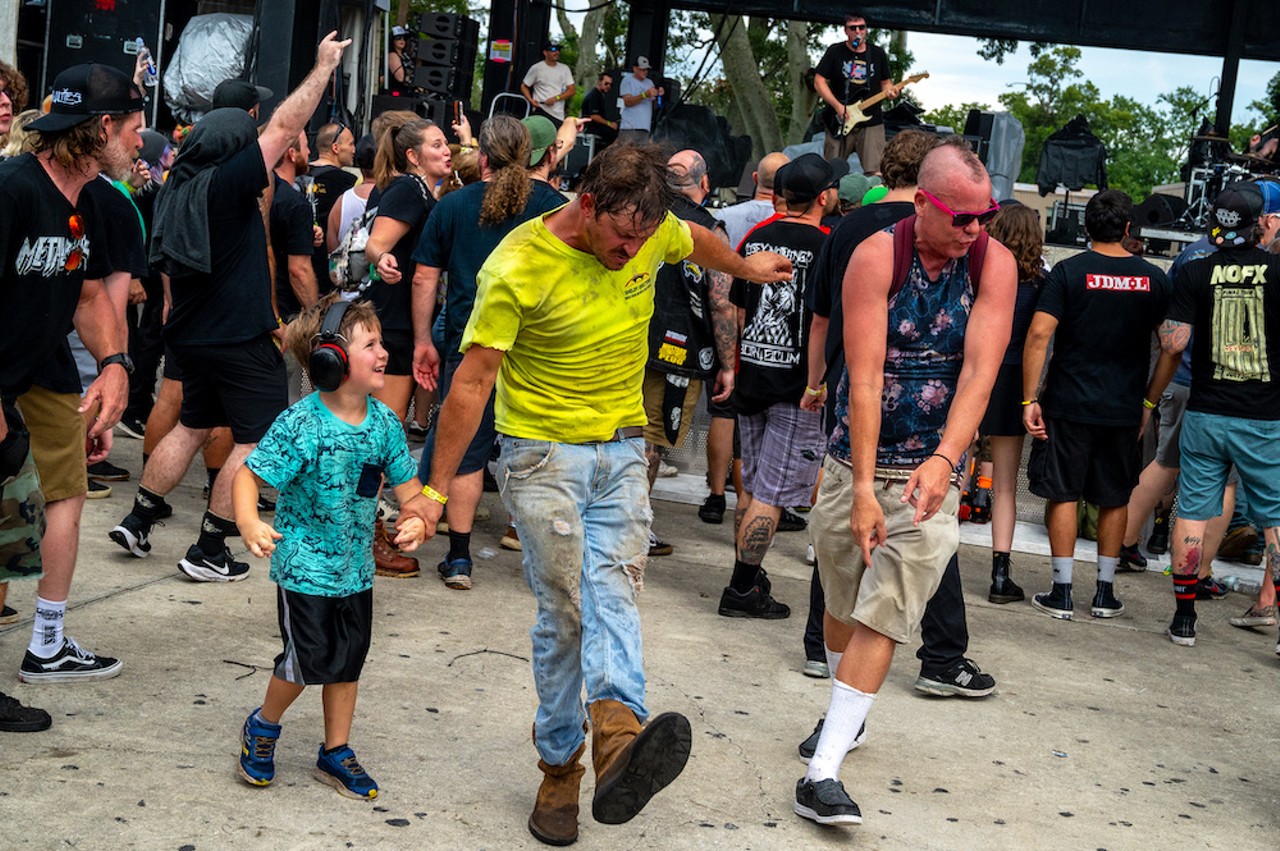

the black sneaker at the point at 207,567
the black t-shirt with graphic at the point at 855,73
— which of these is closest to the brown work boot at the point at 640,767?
the black sneaker at the point at 207,567

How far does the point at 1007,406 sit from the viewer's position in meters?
7.33

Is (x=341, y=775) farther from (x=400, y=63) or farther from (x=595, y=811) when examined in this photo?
(x=400, y=63)

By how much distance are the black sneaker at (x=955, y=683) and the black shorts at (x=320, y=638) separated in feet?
8.05

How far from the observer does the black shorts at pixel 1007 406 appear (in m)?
7.29

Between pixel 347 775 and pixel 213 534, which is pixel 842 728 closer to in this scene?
pixel 347 775

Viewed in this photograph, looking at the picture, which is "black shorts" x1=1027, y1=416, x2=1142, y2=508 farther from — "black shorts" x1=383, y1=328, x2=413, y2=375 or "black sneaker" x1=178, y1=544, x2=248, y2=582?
"black sneaker" x1=178, y1=544, x2=248, y2=582

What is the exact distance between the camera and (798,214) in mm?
6672

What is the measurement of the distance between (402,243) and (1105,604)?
A: 3.92 metres

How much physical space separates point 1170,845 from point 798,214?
3379 mm

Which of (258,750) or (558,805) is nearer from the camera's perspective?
(558,805)

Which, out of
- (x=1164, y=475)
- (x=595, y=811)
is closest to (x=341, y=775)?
(x=595, y=811)

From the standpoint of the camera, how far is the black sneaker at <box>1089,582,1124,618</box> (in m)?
7.18

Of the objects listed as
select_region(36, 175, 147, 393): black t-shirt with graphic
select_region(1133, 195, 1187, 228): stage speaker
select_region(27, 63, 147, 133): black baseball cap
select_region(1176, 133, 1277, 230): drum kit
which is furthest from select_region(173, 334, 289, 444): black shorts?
select_region(1176, 133, 1277, 230): drum kit

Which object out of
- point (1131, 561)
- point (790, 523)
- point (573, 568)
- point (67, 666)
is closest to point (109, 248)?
point (67, 666)
